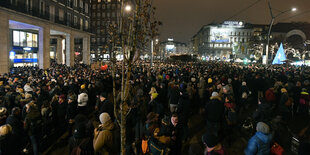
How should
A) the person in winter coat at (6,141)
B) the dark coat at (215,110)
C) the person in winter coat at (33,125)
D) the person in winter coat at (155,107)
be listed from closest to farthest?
the person in winter coat at (6,141) → the person in winter coat at (33,125) → the dark coat at (215,110) → the person in winter coat at (155,107)

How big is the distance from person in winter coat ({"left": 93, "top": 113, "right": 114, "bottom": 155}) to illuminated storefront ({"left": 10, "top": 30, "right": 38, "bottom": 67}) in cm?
3109

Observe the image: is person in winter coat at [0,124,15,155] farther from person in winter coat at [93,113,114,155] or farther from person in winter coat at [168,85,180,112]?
person in winter coat at [168,85,180,112]

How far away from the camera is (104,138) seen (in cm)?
468

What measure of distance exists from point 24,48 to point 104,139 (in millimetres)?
34145

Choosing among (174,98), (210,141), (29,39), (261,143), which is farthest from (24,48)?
(261,143)

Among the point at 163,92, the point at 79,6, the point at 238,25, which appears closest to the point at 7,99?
the point at 163,92

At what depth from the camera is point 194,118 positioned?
1083cm

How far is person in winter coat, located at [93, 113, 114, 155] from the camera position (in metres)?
4.64

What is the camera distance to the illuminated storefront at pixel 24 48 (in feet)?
105

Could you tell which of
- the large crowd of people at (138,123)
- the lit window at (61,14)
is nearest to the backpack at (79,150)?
the large crowd of people at (138,123)

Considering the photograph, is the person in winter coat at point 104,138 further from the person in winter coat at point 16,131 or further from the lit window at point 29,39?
the lit window at point 29,39

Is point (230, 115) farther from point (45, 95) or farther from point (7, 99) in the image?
point (7, 99)

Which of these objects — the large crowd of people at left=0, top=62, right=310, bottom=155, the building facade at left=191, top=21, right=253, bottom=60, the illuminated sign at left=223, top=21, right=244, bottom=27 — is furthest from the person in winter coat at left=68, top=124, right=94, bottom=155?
the illuminated sign at left=223, top=21, right=244, bottom=27

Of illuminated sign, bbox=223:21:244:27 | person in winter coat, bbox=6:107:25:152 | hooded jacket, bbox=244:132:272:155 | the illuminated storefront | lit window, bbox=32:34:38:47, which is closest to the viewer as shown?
hooded jacket, bbox=244:132:272:155
